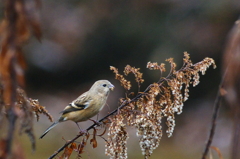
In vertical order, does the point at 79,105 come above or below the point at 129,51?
below

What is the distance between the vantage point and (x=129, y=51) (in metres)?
12.3

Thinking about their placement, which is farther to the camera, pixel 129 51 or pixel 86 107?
pixel 129 51

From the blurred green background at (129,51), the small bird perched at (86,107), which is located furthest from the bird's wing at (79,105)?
the blurred green background at (129,51)

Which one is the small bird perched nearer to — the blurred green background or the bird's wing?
the bird's wing

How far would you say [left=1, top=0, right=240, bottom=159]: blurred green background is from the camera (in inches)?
453

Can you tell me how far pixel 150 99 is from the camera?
2.93 meters

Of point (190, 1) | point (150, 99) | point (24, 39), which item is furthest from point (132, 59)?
point (24, 39)

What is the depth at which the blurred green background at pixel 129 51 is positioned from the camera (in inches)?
453

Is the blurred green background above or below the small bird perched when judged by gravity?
above

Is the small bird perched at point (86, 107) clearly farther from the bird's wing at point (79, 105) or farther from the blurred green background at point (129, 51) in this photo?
the blurred green background at point (129, 51)

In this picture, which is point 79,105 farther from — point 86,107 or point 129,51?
point 129,51

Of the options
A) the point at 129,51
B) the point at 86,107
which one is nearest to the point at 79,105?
the point at 86,107

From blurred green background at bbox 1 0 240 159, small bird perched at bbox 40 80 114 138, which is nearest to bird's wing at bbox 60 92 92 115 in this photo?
small bird perched at bbox 40 80 114 138

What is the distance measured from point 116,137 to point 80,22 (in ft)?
36.5
